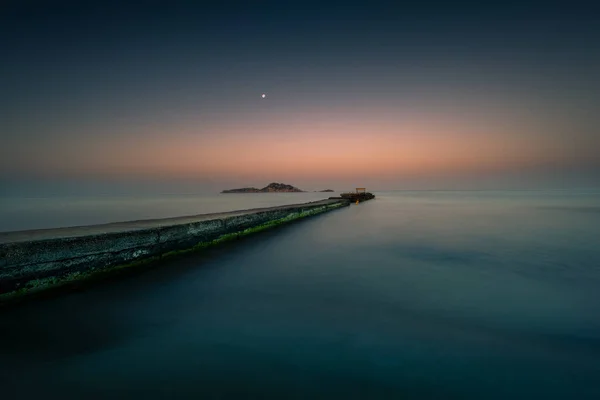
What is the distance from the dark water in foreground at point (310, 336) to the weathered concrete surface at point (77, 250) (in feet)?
1.09

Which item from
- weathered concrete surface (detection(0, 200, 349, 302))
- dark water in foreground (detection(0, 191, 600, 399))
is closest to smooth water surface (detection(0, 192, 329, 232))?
weathered concrete surface (detection(0, 200, 349, 302))

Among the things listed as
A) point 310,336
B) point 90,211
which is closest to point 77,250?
point 310,336

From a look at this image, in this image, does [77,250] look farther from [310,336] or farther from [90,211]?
[90,211]

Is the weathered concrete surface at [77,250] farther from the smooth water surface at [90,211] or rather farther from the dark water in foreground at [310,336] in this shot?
the smooth water surface at [90,211]

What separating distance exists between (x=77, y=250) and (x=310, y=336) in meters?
3.23

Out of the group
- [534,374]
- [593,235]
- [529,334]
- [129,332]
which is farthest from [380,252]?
[593,235]

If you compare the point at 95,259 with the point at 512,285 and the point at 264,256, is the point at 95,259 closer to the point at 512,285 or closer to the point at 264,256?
the point at 264,256

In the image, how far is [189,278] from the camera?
176 inches

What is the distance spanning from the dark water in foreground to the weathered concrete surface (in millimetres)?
333

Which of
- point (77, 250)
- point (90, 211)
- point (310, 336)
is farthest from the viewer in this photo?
point (90, 211)

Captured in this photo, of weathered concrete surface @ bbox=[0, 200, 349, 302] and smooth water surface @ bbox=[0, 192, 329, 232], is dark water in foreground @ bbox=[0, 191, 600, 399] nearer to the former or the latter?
weathered concrete surface @ bbox=[0, 200, 349, 302]

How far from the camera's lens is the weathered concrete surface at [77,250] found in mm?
3191

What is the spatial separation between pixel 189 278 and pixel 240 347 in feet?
7.67

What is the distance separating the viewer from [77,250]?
12.4 ft
